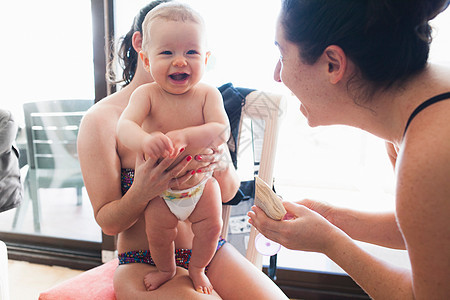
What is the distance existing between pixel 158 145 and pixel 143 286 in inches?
19.9

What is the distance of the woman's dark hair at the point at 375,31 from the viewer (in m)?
0.76

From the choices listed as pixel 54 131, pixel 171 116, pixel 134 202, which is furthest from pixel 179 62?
pixel 54 131

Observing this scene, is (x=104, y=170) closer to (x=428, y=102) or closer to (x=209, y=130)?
(x=209, y=130)

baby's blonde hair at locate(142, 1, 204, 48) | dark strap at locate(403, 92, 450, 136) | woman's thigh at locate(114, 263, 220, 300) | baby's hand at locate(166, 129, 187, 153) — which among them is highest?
baby's blonde hair at locate(142, 1, 204, 48)

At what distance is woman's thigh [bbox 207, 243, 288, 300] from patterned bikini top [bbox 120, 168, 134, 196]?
0.39 meters

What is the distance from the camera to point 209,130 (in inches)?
37.8

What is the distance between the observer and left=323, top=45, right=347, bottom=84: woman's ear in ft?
2.69

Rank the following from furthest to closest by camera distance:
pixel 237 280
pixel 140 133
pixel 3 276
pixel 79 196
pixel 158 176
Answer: pixel 79 196 < pixel 3 276 < pixel 237 280 < pixel 158 176 < pixel 140 133

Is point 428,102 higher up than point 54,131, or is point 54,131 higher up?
point 428,102

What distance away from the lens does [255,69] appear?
1.62 metres

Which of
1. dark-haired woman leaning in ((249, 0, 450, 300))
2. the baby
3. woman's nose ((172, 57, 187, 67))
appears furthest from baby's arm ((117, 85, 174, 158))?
dark-haired woman leaning in ((249, 0, 450, 300))

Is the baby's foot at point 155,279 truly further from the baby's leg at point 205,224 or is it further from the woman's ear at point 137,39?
the woman's ear at point 137,39

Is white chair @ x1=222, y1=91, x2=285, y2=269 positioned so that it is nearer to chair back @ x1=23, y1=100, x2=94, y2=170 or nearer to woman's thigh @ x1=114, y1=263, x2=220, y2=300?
woman's thigh @ x1=114, y1=263, x2=220, y2=300

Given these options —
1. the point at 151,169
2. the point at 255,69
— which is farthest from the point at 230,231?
the point at 255,69
